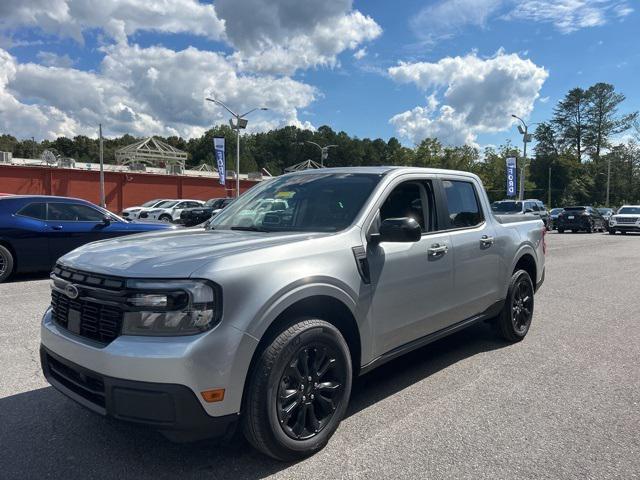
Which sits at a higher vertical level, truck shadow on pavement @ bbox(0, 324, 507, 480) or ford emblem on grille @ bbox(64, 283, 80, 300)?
ford emblem on grille @ bbox(64, 283, 80, 300)

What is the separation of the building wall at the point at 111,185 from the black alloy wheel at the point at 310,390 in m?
38.0

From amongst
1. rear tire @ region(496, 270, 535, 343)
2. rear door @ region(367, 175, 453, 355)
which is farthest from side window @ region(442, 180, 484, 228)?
rear tire @ region(496, 270, 535, 343)

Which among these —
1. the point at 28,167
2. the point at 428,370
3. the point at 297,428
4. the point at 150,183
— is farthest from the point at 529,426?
the point at 150,183

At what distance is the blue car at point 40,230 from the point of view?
904 centimetres

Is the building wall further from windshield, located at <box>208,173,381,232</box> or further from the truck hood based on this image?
the truck hood

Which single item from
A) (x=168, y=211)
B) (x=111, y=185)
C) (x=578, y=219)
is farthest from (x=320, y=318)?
(x=111, y=185)

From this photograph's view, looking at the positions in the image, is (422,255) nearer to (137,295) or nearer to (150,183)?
(137,295)

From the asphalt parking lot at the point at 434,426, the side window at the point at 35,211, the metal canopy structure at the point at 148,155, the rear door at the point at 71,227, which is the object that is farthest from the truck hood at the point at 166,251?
the metal canopy structure at the point at 148,155

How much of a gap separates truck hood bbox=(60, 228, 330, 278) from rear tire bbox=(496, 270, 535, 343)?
287 centimetres

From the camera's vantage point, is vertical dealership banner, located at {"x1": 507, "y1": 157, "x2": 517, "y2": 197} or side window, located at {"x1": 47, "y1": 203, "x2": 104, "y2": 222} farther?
vertical dealership banner, located at {"x1": 507, "y1": 157, "x2": 517, "y2": 197}

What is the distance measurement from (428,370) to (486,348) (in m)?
1.08

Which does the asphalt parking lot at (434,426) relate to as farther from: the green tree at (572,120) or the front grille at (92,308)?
the green tree at (572,120)

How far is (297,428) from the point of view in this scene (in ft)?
9.95

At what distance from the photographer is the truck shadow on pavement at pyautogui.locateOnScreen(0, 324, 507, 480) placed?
2897mm
